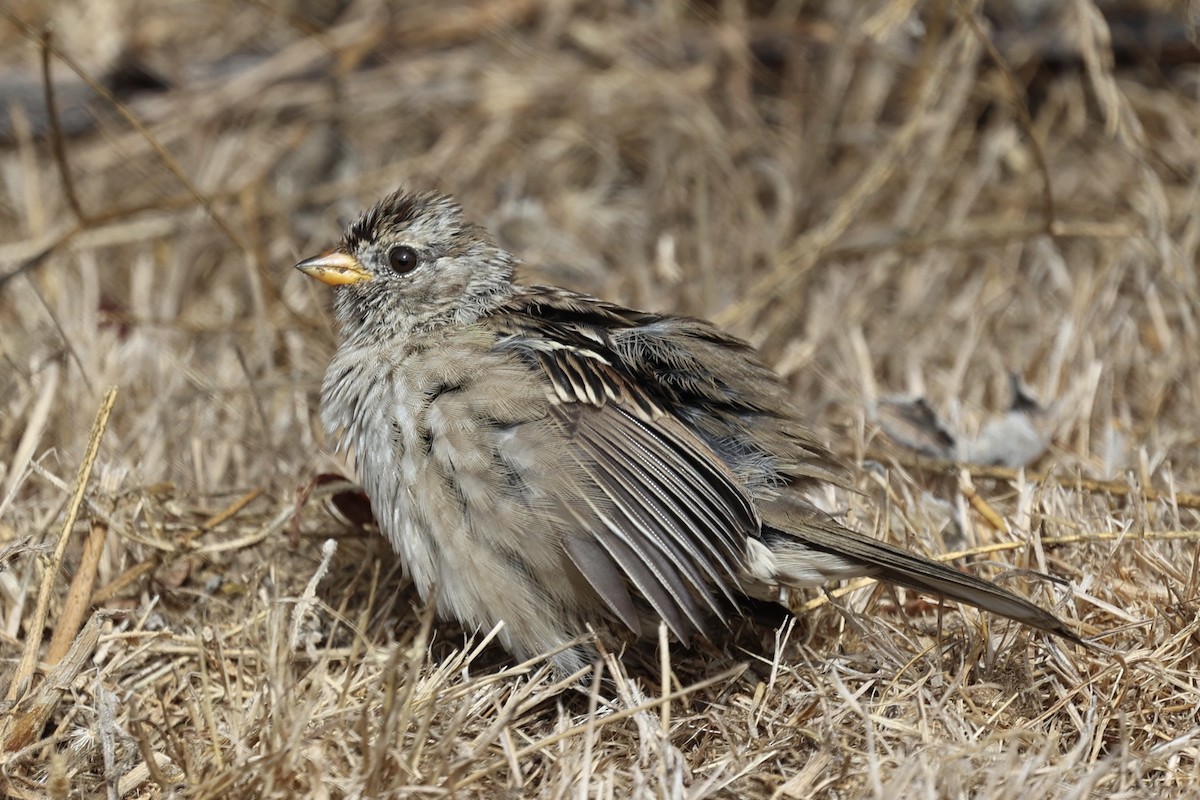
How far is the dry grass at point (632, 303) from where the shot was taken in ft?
8.39

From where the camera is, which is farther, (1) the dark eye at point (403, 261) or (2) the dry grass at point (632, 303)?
(1) the dark eye at point (403, 261)

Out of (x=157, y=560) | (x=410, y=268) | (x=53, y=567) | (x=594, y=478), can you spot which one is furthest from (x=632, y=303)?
(x=53, y=567)

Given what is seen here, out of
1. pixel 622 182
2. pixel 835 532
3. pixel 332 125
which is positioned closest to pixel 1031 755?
pixel 835 532

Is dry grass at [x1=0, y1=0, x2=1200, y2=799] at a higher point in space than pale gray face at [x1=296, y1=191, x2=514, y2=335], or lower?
lower

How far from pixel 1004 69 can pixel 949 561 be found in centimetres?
171

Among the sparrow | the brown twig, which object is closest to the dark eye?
the sparrow

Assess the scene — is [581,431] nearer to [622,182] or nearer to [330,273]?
[330,273]

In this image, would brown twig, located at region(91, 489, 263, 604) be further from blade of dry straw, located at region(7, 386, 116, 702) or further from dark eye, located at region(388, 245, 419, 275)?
dark eye, located at region(388, 245, 419, 275)

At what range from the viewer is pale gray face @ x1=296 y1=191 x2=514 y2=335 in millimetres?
3246

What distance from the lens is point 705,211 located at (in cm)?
487

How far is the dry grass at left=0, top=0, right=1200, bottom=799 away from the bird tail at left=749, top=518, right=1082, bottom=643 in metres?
0.16

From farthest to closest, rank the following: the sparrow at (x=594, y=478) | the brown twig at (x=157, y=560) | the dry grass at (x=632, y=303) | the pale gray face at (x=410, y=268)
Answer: the pale gray face at (x=410, y=268)
the brown twig at (x=157, y=560)
the sparrow at (x=594, y=478)
the dry grass at (x=632, y=303)

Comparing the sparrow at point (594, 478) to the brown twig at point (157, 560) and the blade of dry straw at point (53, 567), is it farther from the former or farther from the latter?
the blade of dry straw at point (53, 567)

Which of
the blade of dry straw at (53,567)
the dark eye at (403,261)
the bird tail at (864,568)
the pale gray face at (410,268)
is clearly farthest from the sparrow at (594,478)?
the blade of dry straw at (53,567)
